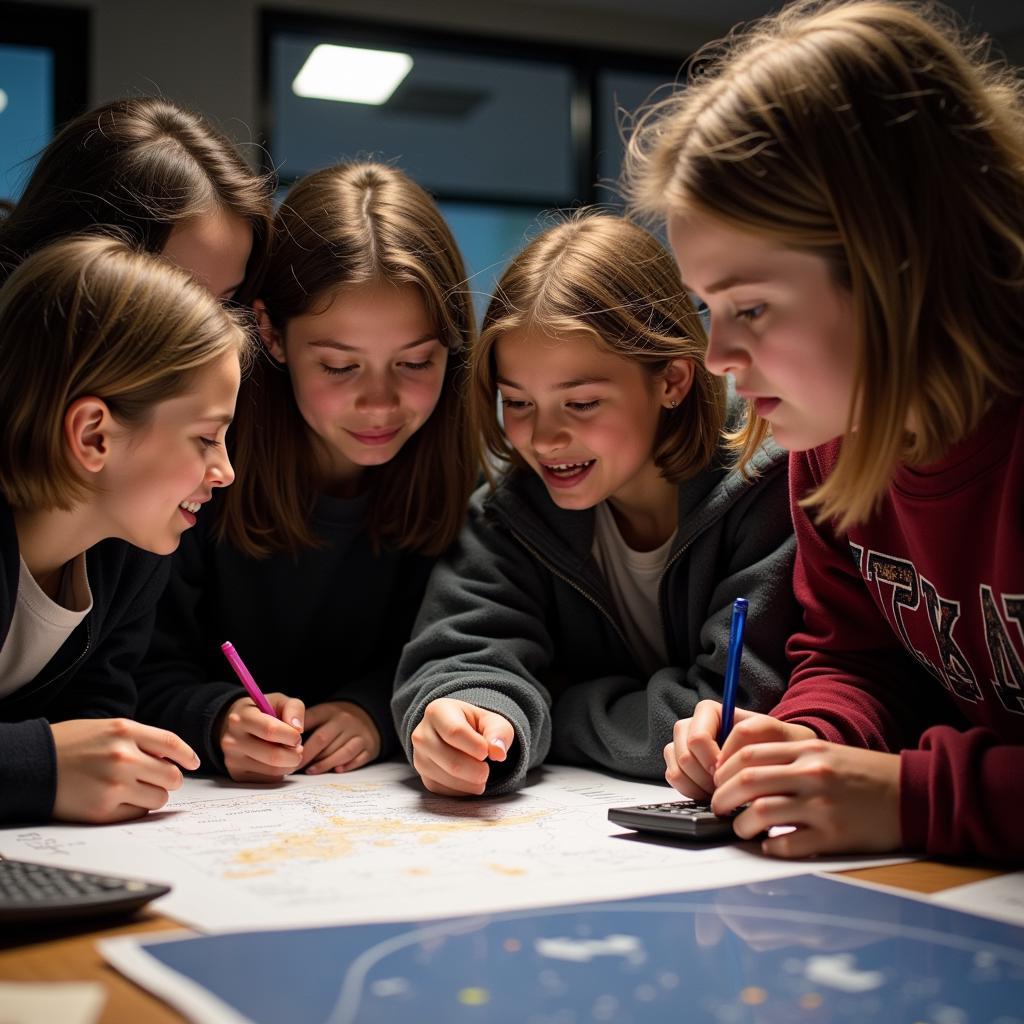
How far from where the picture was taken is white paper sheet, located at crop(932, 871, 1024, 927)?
0.71m

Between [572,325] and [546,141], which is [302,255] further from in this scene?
[546,141]

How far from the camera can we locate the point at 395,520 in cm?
147

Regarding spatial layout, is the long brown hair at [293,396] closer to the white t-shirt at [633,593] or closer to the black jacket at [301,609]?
the black jacket at [301,609]

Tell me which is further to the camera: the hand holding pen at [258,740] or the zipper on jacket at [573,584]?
the zipper on jacket at [573,584]

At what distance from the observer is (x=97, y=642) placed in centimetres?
120

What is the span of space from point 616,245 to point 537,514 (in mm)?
303

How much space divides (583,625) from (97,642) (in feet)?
1.65

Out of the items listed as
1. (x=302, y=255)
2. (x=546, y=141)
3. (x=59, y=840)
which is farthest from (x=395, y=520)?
(x=546, y=141)

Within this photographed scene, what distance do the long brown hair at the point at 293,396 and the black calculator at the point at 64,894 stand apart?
72 cm

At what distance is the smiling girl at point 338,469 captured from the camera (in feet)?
4.54

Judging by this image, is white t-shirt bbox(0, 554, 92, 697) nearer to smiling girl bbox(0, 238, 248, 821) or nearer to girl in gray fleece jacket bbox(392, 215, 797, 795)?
smiling girl bbox(0, 238, 248, 821)

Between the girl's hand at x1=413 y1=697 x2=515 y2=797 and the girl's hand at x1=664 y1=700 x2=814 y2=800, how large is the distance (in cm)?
15

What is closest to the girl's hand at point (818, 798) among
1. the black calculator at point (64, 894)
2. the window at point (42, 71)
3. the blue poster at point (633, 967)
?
the blue poster at point (633, 967)

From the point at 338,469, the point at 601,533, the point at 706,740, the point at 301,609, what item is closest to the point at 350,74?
the point at 338,469
